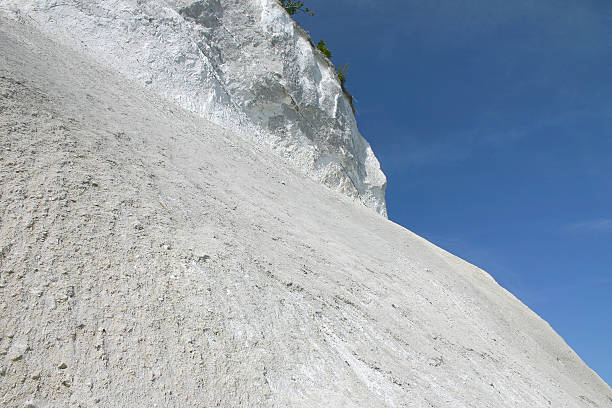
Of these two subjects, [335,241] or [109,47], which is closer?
[335,241]

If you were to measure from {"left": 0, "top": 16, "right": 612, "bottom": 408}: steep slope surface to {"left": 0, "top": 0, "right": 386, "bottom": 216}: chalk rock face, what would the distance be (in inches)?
71.6

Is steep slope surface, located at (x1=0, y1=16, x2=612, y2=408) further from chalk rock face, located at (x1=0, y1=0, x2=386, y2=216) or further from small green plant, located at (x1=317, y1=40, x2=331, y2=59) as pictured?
small green plant, located at (x1=317, y1=40, x2=331, y2=59)

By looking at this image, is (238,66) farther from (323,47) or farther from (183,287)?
(183,287)

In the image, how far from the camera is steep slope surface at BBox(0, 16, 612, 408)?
3760 mm

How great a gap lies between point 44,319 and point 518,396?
688cm

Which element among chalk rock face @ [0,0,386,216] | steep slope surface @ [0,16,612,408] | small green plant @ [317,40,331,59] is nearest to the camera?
steep slope surface @ [0,16,612,408]

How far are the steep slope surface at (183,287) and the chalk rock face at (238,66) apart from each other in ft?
5.97

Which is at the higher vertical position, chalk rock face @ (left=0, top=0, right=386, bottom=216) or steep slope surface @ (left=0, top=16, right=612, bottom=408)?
chalk rock face @ (left=0, top=0, right=386, bottom=216)

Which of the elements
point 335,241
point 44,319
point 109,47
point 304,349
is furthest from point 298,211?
point 109,47

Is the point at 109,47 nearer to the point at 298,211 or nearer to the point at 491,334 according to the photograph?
the point at 298,211

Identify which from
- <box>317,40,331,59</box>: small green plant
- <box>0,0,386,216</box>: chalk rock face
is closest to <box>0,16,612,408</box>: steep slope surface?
<box>0,0,386,216</box>: chalk rock face

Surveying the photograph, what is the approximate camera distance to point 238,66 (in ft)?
49.3

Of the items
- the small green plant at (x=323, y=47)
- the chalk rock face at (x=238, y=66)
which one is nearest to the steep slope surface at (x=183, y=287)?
the chalk rock face at (x=238, y=66)

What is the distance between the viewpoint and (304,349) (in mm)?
4906
